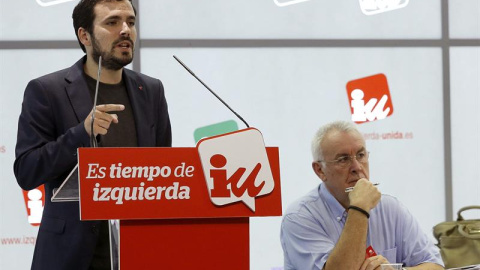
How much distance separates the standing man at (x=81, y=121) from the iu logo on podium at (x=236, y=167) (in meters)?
0.39

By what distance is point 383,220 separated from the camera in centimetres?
274

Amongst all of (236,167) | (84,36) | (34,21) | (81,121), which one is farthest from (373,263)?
(34,21)

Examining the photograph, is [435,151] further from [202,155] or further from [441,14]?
[202,155]

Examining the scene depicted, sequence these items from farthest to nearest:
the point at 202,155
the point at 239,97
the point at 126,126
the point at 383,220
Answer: the point at 239,97 → the point at 383,220 → the point at 126,126 → the point at 202,155

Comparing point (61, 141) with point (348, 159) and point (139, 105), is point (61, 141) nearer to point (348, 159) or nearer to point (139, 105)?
point (139, 105)

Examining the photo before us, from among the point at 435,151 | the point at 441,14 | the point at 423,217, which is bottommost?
the point at 423,217

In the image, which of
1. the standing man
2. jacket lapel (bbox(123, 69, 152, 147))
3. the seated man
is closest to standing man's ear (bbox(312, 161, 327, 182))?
the seated man

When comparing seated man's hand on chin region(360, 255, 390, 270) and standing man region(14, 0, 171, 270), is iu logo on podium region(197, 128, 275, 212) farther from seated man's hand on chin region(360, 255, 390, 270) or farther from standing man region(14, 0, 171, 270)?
seated man's hand on chin region(360, 255, 390, 270)

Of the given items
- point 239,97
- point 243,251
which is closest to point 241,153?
point 243,251

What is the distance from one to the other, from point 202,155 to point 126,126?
0.62 meters

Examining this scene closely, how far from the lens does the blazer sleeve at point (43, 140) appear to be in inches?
78.5

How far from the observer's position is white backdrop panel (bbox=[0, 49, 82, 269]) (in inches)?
159

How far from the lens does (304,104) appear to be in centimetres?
441

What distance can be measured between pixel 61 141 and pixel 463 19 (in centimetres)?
330
